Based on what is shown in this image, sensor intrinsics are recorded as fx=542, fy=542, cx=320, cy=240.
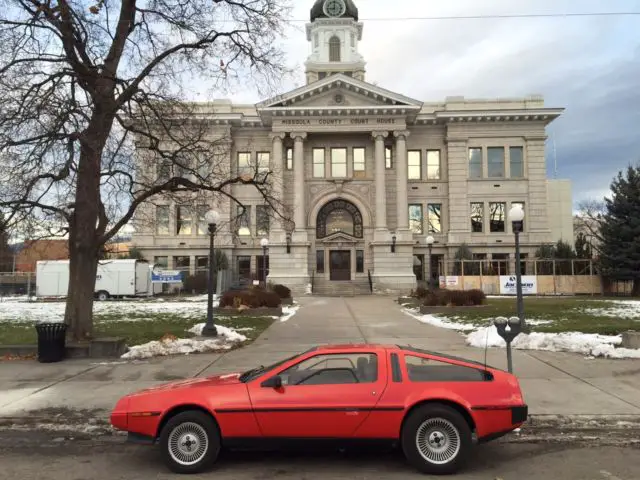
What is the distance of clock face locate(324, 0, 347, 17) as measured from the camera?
59438mm

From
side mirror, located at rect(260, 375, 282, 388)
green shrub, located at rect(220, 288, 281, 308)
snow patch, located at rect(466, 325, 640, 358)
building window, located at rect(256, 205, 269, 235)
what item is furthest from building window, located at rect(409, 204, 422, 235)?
side mirror, located at rect(260, 375, 282, 388)

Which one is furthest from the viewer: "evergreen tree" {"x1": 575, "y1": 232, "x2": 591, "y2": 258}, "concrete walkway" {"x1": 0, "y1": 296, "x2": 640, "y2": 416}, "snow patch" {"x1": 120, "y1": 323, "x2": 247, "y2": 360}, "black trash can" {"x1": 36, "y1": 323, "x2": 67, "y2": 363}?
"evergreen tree" {"x1": 575, "y1": 232, "x2": 591, "y2": 258}

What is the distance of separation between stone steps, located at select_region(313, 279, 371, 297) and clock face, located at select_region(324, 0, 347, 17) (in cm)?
3110

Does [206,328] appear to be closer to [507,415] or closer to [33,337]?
[33,337]

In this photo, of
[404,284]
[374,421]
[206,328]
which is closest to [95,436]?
[374,421]

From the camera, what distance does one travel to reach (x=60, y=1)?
12.0m

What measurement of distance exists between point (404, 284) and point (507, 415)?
129ft

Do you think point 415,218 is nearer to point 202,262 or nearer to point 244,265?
point 244,265

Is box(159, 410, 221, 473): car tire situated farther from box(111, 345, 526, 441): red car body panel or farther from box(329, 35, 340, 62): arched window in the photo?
box(329, 35, 340, 62): arched window

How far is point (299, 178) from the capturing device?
46781 mm

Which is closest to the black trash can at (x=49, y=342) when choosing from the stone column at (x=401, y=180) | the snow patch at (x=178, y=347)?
the snow patch at (x=178, y=347)

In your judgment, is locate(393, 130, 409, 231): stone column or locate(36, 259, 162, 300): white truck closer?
locate(36, 259, 162, 300): white truck

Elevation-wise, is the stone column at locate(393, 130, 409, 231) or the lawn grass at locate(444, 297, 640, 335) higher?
the stone column at locate(393, 130, 409, 231)

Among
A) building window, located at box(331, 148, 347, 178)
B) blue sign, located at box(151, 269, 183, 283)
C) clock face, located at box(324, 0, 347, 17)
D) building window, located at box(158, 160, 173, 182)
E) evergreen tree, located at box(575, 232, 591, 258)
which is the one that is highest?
clock face, located at box(324, 0, 347, 17)
